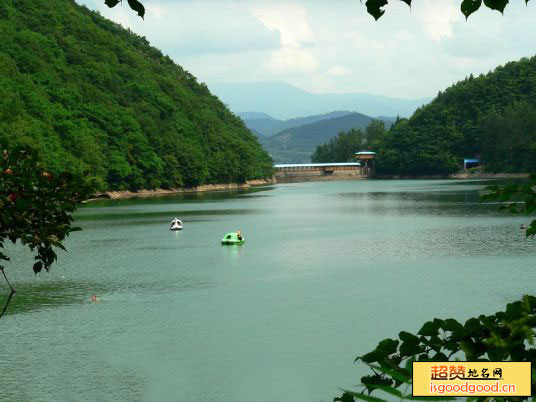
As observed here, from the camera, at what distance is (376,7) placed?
5.07m

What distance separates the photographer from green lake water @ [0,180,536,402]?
25.0m

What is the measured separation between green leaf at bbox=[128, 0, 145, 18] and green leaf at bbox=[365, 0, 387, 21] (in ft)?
5.26

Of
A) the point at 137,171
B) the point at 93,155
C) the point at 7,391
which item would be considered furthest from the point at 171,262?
the point at 137,171

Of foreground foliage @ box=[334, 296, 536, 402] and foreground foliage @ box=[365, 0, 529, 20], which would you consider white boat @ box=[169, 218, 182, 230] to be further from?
foreground foliage @ box=[365, 0, 529, 20]

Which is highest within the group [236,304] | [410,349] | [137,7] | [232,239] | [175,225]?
[137,7]

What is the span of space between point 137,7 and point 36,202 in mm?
3873

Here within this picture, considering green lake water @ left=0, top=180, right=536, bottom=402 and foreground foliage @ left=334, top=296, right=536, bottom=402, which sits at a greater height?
foreground foliage @ left=334, top=296, right=536, bottom=402

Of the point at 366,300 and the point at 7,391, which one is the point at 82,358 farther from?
the point at 366,300

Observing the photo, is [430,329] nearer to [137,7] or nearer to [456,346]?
[456,346]

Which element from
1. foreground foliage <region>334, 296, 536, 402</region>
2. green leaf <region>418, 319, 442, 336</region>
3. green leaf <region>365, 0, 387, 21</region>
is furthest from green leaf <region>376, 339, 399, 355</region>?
green leaf <region>365, 0, 387, 21</region>

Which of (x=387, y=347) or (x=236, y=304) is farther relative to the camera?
(x=236, y=304)

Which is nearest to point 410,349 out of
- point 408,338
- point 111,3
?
point 408,338

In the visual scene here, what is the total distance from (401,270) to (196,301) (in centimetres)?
1495

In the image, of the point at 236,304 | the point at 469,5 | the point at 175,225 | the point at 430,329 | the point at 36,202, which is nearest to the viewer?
the point at 469,5
